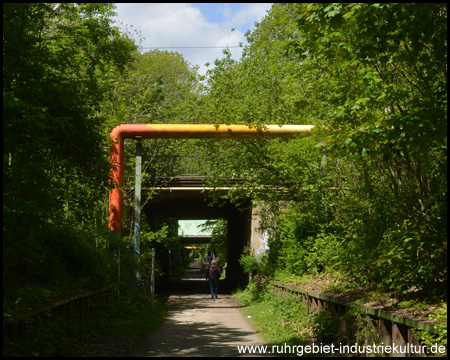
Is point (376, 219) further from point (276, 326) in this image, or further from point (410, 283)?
point (276, 326)

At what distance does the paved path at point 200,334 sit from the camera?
1035 centimetres

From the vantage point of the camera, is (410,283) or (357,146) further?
(410,283)

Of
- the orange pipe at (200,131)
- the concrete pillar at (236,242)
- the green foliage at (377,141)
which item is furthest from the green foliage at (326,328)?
the concrete pillar at (236,242)

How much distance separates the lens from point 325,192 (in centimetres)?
1435

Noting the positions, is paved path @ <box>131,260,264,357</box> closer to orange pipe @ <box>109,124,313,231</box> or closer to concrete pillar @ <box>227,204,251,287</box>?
orange pipe @ <box>109,124,313,231</box>

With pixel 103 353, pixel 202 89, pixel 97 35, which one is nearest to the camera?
pixel 103 353

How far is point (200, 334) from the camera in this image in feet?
42.1

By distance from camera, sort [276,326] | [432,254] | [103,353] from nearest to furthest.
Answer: [432,254] → [103,353] → [276,326]

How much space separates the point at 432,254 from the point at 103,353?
589cm

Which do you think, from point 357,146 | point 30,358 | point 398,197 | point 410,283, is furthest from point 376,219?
point 30,358

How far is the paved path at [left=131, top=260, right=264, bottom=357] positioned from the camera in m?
10.4

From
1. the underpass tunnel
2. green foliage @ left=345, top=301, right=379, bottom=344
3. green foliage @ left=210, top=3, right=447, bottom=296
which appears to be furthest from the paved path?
the underpass tunnel

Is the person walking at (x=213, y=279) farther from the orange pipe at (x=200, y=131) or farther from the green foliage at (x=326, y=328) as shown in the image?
the green foliage at (x=326, y=328)

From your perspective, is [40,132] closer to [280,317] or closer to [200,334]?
[200,334]
